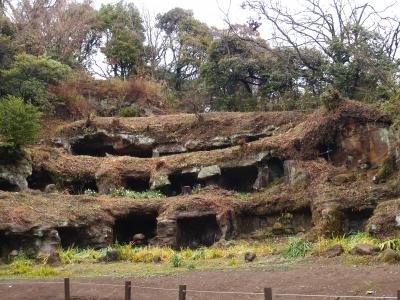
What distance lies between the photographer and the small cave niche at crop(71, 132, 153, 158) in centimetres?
3153

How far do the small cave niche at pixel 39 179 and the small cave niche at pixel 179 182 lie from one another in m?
6.04

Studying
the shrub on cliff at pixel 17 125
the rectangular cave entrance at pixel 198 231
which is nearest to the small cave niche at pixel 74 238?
the rectangular cave entrance at pixel 198 231

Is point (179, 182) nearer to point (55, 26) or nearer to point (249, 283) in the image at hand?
point (249, 283)

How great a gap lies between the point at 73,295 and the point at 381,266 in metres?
7.61

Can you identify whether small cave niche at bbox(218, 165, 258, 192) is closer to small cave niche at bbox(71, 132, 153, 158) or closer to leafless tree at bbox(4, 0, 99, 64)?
small cave niche at bbox(71, 132, 153, 158)

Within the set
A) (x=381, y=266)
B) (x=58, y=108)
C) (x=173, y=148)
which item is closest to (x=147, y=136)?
(x=173, y=148)

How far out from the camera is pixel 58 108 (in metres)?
35.6

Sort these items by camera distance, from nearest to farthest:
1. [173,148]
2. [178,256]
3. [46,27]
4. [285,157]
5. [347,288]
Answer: [347,288], [178,256], [285,157], [173,148], [46,27]

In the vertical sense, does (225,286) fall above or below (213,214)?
below

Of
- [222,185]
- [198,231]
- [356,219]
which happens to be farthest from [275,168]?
[356,219]

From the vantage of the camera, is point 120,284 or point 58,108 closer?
point 120,284

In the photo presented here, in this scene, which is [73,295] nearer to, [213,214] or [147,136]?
[213,214]

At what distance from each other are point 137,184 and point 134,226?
378 cm

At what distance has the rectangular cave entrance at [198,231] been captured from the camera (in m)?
23.0
